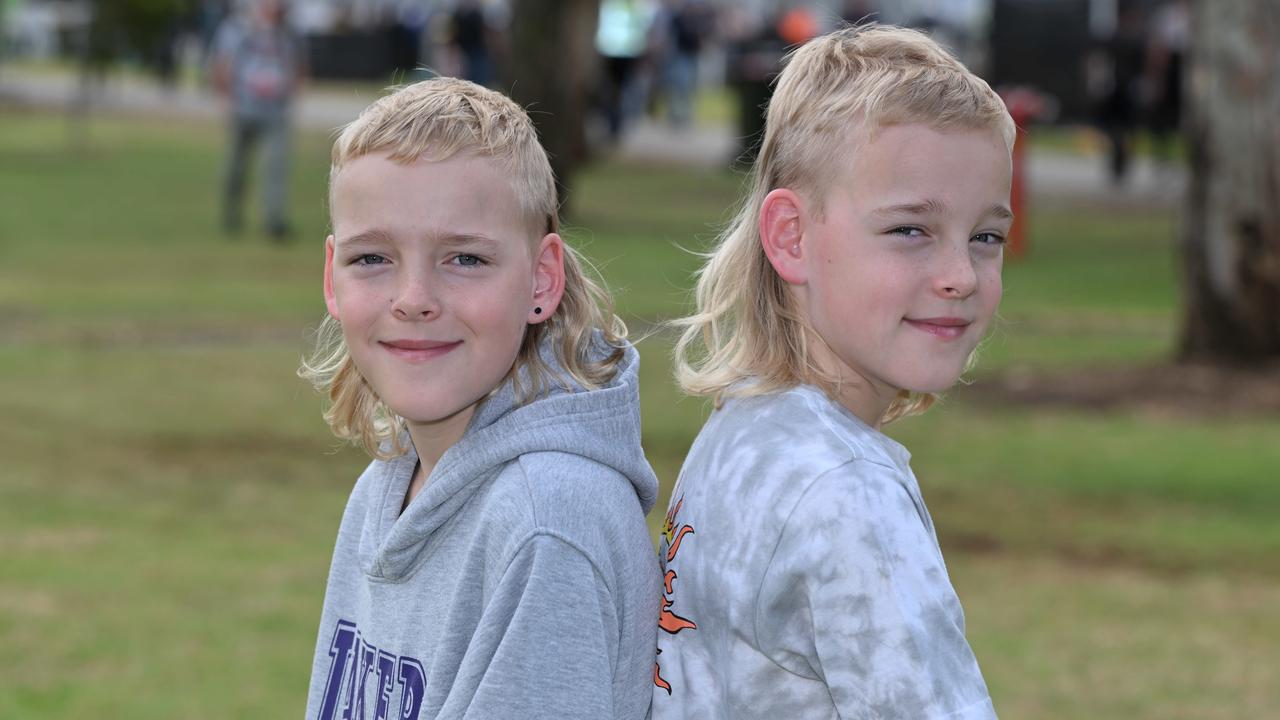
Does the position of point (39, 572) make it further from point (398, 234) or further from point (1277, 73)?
point (1277, 73)

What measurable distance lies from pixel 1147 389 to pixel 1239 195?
129 cm

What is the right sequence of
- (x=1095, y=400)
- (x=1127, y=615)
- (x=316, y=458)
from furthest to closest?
(x=1095, y=400) → (x=316, y=458) → (x=1127, y=615)

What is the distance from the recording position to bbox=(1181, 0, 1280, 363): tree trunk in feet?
34.4

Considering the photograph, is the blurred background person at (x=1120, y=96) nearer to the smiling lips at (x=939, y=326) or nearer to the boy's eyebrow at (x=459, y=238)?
the smiling lips at (x=939, y=326)

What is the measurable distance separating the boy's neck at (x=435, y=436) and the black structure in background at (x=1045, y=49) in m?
27.1

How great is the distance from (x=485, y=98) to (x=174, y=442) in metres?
6.82

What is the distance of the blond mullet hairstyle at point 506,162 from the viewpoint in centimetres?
226

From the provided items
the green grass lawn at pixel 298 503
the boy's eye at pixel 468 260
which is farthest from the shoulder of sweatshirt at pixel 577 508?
the green grass lawn at pixel 298 503

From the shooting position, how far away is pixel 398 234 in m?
2.26

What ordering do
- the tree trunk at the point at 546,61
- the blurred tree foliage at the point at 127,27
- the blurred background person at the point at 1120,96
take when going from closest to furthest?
the tree trunk at the point at 546,61 < the blurred background person at the point at 1120,96 < the blurred tree foliage at the point at 127,27

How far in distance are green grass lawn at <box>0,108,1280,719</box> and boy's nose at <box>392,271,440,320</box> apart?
43.4 inches

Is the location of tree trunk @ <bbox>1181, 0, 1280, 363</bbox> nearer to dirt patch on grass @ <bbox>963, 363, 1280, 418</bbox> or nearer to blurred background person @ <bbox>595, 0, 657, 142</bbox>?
dirt patch on grass @ <bbox>963, 363, 1280, 418</bbox>

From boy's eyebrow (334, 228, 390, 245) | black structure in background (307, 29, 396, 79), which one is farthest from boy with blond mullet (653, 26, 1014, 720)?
black structure in background (307, 29, 396, 79)

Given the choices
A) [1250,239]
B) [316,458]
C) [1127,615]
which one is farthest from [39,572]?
[1250,239]
